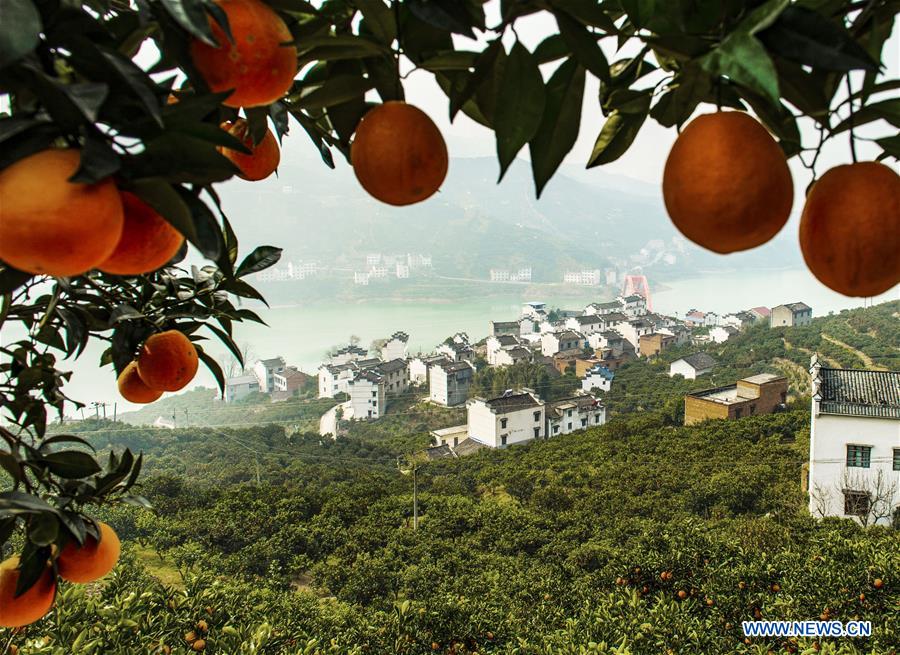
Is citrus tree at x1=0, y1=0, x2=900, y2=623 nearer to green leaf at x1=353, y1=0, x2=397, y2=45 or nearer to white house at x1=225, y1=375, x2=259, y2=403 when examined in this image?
green leaf at x1=353, y1=0, x2=397, y2=45

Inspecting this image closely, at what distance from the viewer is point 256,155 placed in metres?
0.58

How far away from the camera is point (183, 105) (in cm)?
30

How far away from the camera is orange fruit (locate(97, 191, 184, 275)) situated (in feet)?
1.03

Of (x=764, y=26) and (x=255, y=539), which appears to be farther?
(x=255, y=539)

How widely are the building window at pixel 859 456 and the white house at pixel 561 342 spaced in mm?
13381

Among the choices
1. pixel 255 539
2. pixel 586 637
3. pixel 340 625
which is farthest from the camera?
pixel 255 539

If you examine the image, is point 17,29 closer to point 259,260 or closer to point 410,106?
point 410,106

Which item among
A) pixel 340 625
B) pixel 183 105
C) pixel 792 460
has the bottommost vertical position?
pixel 792 460

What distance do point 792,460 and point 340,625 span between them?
10007mm

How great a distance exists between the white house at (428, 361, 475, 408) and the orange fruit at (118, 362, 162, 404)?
19111 millimetres

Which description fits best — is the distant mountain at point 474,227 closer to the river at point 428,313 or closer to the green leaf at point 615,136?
the river at point 428,313

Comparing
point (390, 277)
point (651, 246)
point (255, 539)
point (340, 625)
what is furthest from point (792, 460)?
point (651, 246)

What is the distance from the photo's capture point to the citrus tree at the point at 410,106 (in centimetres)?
27

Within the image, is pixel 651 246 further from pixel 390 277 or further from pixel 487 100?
pixel 487 100
